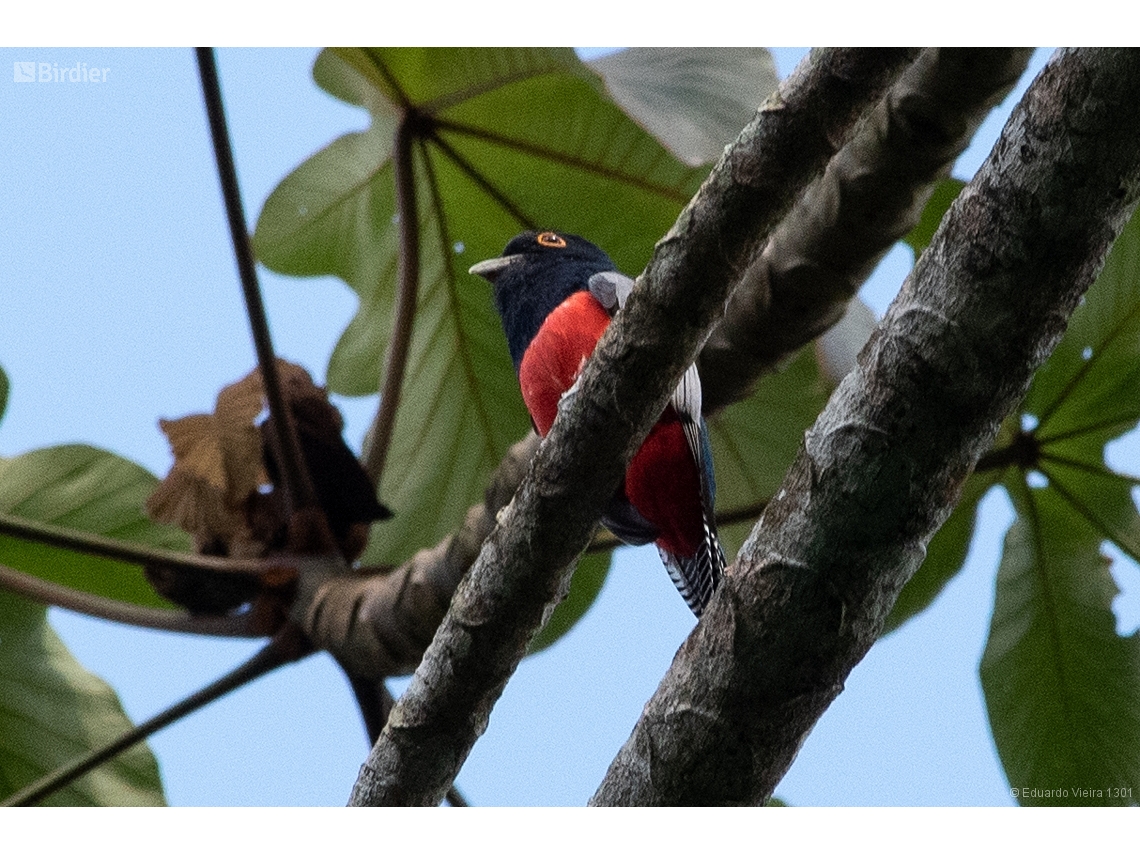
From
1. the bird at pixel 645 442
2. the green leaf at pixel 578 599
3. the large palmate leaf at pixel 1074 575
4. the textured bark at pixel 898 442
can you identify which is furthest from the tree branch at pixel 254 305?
the large palmate leaf at pixel 1074 575

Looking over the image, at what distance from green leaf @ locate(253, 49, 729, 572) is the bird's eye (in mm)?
356

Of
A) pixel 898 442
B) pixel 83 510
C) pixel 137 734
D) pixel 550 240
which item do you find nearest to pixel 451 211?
pixel 550 240

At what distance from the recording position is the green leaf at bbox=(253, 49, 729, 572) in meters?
2.86

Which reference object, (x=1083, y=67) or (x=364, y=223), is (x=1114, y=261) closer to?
(x=1083, y=67)

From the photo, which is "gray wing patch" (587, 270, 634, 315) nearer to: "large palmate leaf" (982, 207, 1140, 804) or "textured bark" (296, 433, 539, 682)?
"textured bark" (296, 433, 539, 682)

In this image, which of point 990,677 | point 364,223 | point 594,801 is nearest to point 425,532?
point 364,223

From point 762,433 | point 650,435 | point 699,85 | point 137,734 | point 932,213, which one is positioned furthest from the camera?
point 762,433

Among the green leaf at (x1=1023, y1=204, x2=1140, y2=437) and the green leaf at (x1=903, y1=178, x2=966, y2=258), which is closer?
the green leaf at (x1=1023, y1=204, x2=1140, y2=437)

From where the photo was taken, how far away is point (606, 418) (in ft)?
4.99

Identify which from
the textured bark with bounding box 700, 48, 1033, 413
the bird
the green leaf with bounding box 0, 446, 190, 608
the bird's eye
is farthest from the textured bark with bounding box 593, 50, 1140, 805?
the green leaf with bounding box 0, 446, 190, 608

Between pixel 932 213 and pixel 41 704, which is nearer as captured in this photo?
pixel 932 213

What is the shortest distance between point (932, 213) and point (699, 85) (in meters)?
0.93

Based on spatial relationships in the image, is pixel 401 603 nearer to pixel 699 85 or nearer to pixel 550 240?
pixel 550 240

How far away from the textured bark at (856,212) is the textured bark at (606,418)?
65cm
